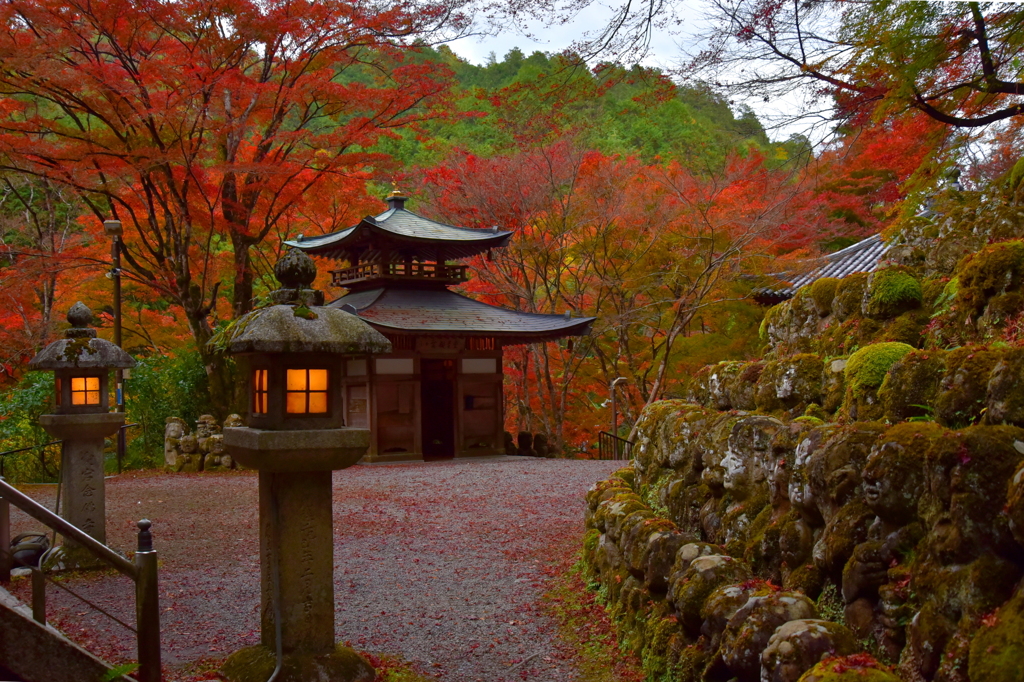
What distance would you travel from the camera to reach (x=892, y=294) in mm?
6047

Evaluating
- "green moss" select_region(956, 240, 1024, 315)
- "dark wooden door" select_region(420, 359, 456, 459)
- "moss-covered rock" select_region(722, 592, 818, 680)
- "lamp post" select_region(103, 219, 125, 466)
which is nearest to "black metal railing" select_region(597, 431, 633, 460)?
"dark wooden door" select_region(420, 359, 456, 459)

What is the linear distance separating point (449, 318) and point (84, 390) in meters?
10.1

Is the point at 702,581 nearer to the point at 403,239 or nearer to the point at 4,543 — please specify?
the point at 4,543

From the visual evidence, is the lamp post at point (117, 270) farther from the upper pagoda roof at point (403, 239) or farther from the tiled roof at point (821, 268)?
the tiled roof at point (821, 268)

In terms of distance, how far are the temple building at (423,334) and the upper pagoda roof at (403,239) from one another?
0.02 metres

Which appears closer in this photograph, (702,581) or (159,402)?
(702,581)

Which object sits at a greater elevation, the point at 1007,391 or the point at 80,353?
the point at 80,353

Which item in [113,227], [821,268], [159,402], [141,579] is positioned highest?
[113,227]

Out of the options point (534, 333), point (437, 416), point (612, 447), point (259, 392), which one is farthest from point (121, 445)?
point (259, 392)

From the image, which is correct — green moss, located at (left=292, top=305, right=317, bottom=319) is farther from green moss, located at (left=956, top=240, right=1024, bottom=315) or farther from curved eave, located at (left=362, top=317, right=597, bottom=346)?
curved eave, located at (left=362, top=317, right=597, bottom=346)

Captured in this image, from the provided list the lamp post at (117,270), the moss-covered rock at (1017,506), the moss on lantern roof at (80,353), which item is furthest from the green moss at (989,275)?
the lamp post at (117,270)

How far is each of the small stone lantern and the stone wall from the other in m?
4.76

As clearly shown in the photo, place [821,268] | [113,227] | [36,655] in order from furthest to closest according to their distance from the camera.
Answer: [821,268], [113,227], [36,655]

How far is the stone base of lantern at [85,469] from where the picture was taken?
24.3 feet
